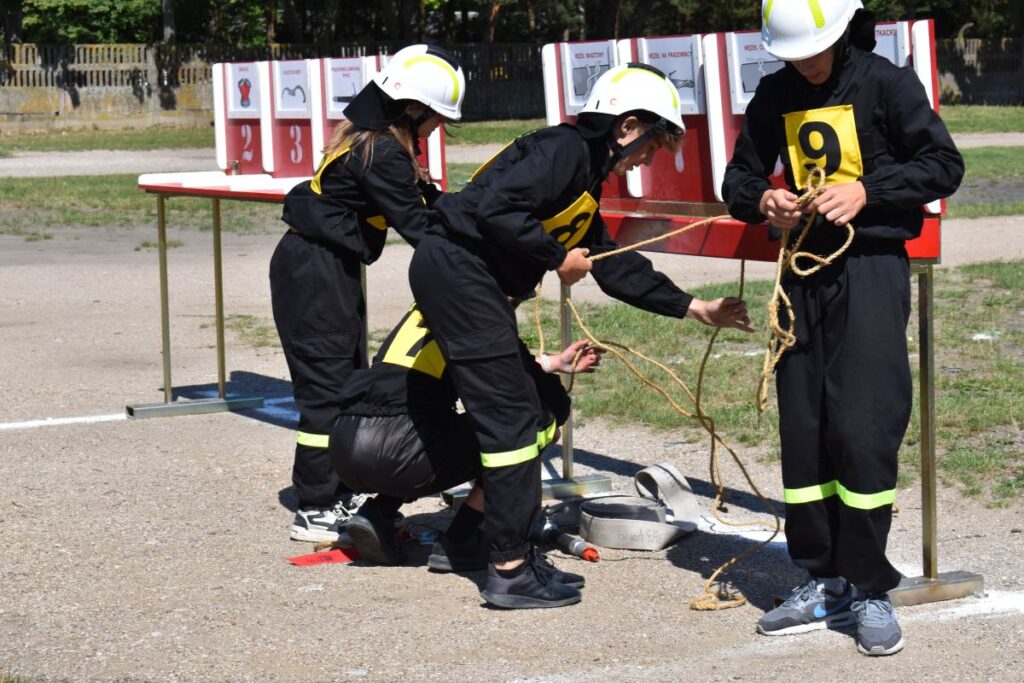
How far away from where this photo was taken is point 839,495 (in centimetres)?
453

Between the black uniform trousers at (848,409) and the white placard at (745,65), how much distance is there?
3.86 ft

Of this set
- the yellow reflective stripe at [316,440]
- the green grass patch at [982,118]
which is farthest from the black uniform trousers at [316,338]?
the green grass patch at [982,118]

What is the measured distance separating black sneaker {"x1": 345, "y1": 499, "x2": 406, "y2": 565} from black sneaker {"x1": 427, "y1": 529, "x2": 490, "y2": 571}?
16 centimetres

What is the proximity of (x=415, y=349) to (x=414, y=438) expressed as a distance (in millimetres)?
318

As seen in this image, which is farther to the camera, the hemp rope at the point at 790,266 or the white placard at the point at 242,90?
the white placard at the point at 242,90

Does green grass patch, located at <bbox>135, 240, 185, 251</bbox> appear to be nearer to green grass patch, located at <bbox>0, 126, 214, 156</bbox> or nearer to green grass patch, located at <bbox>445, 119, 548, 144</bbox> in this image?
green grass patch, located at <bbox>445, 119, 548, 144</bbox>

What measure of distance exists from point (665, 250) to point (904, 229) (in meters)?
1.23

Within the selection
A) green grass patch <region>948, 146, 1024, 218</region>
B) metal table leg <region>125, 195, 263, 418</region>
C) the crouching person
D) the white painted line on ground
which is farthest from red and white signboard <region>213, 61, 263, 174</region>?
green grass patch <region>948, 146, 1024, 218</region>

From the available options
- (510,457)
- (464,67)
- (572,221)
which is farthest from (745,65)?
(464,67)

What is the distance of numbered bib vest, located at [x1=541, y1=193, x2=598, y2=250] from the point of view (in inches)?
192

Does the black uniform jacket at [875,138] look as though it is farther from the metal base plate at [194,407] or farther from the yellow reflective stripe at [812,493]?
the metal base plate at [194,407]

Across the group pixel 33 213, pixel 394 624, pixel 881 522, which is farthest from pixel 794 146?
pixel 33 213

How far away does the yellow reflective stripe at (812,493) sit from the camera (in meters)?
4.57

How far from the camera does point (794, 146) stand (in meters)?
4.51
